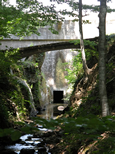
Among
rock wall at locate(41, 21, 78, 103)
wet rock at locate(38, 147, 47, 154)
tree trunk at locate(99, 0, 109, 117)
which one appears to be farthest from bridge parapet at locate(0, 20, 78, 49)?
tree trunk at locate(99, 0, 109, 117)

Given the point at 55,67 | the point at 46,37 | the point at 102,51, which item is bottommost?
the point at 55,67

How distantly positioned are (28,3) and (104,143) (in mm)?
7473

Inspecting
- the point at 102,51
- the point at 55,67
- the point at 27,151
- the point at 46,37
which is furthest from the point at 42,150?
the point at 55,67

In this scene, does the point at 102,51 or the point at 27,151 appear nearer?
the point at 102,51

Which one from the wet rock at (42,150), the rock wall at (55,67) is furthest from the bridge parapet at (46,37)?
the wet rock at (42,150)

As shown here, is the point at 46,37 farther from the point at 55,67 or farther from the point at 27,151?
the point at 27,151

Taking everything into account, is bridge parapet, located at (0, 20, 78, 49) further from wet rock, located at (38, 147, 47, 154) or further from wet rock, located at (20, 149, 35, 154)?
wet rock, located at (20, 149, 35, 154)

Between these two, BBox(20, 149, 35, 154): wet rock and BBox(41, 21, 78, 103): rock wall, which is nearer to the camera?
BBox(20, 149, 35, 154): wet rock

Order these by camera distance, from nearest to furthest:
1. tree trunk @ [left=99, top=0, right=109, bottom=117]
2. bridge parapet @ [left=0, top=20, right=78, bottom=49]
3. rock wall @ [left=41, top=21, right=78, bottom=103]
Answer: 1. tree trunk @ [left=99, top=0, right=109, bottom=117]
2. bridge parapet @ [left=0, top=20, right=78, bottom=49]
3. rock wall @ [left=41, top=21, right=78, bottom=103]

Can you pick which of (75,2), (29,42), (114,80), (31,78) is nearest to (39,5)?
(75,2)

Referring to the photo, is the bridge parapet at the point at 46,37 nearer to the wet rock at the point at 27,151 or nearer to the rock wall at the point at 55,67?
the rock wall at the point at 55,67

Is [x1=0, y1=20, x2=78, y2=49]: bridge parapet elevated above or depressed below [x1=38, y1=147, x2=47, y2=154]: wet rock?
above

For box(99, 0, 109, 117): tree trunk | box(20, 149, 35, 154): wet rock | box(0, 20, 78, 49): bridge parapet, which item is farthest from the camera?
box(0, 20, 78, 49): bridge parapet

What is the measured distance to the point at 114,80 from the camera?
6.58 meters
